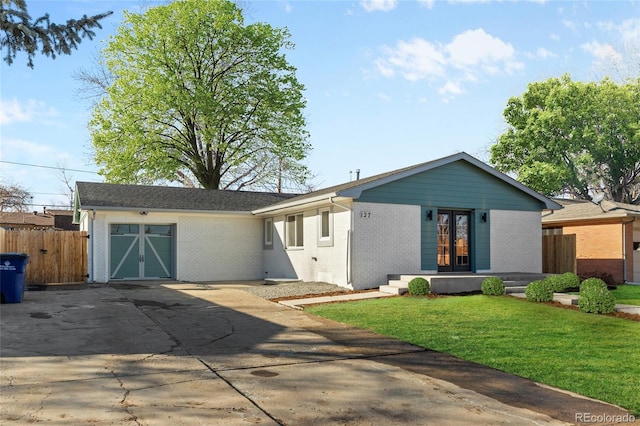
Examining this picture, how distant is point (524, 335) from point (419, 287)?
5.34 metres

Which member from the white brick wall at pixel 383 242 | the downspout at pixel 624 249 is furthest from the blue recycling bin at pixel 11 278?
the downspout at pixel 624 249

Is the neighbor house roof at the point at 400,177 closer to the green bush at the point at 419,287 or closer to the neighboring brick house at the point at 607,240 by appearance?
the green bush at the point at 419,287

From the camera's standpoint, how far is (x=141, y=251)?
2091 cm

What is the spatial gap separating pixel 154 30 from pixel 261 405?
98.9 feet

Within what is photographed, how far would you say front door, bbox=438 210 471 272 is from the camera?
1755 cm

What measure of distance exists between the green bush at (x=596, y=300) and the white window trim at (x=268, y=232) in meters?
13.0

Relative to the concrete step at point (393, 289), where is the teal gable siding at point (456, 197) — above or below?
above

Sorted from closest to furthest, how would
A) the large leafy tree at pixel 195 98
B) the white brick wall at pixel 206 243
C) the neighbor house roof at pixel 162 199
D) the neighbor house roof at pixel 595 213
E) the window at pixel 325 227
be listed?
1. the window at pixel 325 227
2. the white brick wall at pixel 206 243
3. the neighbor house roof at pixel 162 199
4. the neighbor house roof at pixel 595 213
5. the large leafy tree at pixel 195 98

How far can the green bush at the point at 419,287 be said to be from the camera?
14150mm

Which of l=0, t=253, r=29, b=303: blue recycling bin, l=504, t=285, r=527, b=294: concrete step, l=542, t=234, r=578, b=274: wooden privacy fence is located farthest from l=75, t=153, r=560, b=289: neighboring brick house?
l=0, t=253, r=29, b=303: blue recycling bin

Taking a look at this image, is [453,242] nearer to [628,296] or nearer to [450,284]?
[450,284]

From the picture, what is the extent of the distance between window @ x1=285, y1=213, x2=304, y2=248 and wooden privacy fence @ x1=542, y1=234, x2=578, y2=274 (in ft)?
31.8

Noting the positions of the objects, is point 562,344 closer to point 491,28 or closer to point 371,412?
point 371,412

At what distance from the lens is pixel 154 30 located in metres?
31.1
